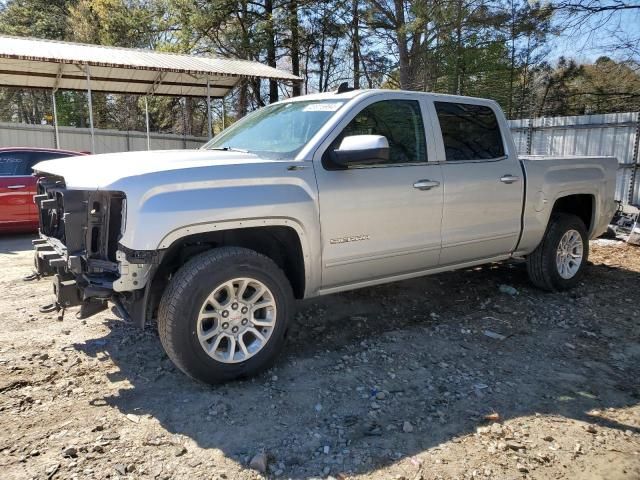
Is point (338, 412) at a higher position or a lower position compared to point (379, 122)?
lower

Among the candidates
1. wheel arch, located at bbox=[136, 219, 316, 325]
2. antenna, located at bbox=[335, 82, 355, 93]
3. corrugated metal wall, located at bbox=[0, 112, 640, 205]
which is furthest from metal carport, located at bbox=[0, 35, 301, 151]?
wheel arch, located at bbox=[136, 219, 316, 325]

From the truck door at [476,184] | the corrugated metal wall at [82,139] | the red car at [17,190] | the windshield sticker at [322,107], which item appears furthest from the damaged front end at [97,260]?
the corrugated metal wall at [82,139]

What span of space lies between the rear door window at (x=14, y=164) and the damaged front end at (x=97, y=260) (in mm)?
6287

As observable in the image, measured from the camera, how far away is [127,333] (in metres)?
4.44

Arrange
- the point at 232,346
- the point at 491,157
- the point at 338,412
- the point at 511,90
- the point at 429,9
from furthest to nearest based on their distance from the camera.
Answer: the point at 511,90 → the point at 429,9 → the point at 491,157 → the point at 232,346 → the point at 338,412

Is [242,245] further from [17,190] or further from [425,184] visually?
[17,190]

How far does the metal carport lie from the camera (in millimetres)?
13453

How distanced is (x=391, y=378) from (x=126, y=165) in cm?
232

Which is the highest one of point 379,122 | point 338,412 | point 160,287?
point 379,122

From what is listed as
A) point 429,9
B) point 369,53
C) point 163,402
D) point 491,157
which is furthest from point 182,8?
point 163,402

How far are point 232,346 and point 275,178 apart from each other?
1173 mm

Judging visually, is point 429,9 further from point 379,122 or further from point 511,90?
point 379,122

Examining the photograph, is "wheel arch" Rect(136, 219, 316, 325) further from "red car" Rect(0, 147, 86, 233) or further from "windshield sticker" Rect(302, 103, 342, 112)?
"red car" Rect(0, 147, 86, 233)

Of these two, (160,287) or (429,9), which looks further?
(429,9)
